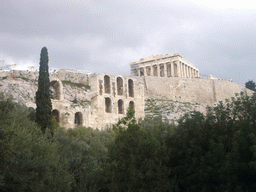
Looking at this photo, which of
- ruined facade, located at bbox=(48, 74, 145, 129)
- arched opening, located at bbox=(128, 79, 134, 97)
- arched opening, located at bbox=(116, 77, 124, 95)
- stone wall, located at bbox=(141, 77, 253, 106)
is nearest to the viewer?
ruined facade, located at bbox=(48, 74, 145, 129)

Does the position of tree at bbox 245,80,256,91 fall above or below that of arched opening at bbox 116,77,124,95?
above

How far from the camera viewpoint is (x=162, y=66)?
6488 centimetres

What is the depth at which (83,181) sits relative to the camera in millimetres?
17484

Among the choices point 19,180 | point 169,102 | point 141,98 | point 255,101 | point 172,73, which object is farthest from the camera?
point 172,73

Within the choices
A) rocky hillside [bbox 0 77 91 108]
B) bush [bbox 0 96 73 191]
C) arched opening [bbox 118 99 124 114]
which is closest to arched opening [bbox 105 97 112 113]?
arched opening [bbox 118 99 124 114]

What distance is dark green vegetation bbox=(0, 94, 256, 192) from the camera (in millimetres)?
13422

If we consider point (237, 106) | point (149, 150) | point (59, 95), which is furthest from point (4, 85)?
point (237, 106)

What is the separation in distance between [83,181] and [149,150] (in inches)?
165

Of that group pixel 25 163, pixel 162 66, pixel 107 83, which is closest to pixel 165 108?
pixel 107 83

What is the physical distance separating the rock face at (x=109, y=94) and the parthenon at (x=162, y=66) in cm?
546

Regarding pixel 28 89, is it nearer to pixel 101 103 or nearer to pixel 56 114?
pixel 101 103

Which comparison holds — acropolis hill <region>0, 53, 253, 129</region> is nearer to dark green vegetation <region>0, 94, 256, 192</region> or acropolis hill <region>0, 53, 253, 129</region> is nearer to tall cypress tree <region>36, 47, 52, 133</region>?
tall cypress tree <region>36, 47, 52, 133</region>

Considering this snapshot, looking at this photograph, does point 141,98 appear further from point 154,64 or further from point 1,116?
point 154,64

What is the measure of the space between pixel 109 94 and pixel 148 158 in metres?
15.4
